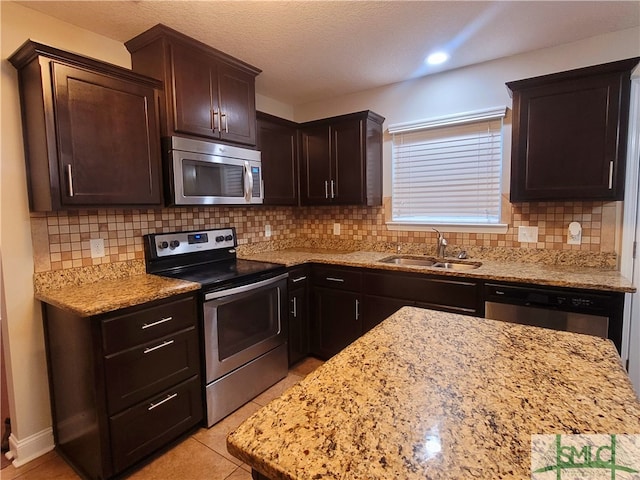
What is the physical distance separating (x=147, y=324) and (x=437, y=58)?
265cm

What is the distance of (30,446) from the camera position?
196 centimetres

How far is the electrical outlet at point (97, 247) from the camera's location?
2.14m

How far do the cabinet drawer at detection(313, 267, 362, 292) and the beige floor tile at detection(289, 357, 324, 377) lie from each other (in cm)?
70

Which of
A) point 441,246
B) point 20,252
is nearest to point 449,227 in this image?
point 441,246

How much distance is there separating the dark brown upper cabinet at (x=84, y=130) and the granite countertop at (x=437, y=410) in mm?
1644

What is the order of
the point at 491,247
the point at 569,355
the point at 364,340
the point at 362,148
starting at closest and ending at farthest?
the point at 569,355 → the point at 364,340 → the point at 491,247 → the point at 362,148

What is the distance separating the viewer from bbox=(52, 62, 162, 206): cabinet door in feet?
5.79

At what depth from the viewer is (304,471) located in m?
0.60

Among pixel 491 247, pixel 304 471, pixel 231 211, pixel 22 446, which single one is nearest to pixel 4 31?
pixel 231 211

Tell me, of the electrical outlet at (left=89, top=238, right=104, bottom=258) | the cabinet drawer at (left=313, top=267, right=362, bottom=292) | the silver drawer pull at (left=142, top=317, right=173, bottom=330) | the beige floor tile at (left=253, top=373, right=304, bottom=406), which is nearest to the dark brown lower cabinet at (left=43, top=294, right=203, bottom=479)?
the silver drawer pull at (left=142, top=317, right=173, bottom=330)

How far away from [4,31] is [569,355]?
2.88 metres

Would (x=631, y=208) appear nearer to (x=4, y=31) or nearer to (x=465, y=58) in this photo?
(x=465, y=58)

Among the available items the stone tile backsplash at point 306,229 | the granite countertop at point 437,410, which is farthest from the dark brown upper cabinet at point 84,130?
the granite countertop at point 437,410

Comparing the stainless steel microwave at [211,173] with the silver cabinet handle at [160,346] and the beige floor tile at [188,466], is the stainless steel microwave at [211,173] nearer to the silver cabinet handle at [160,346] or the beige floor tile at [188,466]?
the silver cabinet handle at [160,346]
